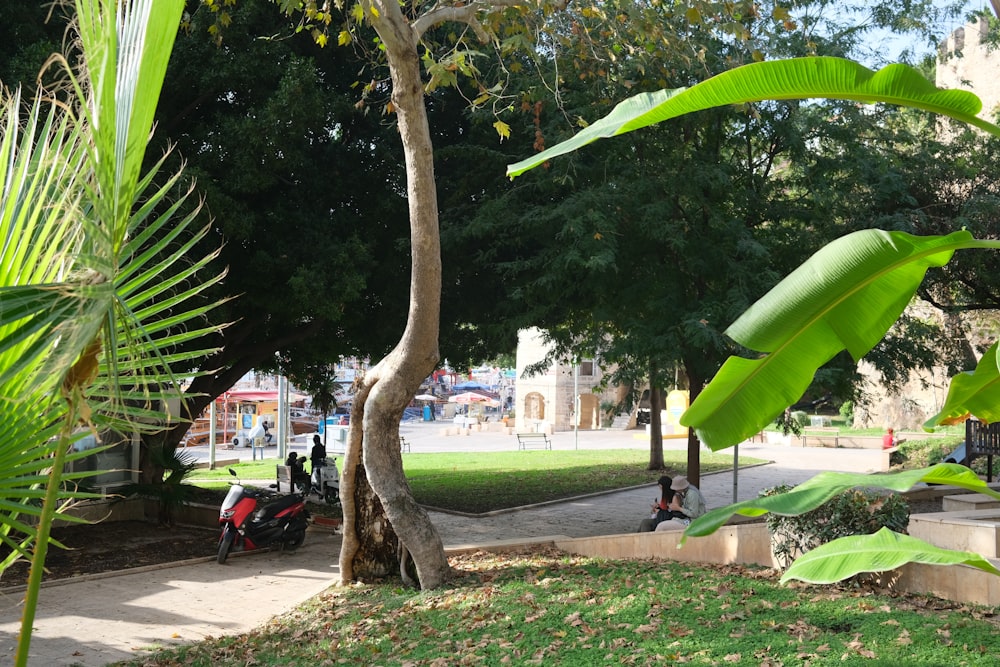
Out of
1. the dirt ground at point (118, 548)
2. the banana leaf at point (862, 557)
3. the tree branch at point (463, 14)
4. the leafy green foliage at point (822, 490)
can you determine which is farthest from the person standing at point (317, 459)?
the leafy green foliage at point (822, 490)

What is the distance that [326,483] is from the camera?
738 inches

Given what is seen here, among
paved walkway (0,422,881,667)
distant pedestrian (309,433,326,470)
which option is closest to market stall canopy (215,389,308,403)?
distant pedestrian (309,433,326,470)

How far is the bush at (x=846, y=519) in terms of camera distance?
8570 millimetres

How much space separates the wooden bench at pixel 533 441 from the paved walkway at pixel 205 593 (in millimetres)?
20135

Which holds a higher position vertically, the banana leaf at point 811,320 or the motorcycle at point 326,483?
the banana leaf at point 811,320

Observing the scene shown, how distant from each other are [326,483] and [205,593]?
24.0 feet

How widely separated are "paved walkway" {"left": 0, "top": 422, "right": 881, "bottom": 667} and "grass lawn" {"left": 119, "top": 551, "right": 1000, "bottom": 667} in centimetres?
80

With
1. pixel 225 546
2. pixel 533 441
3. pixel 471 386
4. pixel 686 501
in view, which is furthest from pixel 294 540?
pixel 471 386

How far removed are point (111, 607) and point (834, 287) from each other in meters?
10.1

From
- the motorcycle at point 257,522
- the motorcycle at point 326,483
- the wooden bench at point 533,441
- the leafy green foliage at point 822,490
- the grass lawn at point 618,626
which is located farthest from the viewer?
the wooden bench at point 533,441

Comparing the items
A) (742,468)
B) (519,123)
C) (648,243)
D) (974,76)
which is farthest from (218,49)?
(974,76)

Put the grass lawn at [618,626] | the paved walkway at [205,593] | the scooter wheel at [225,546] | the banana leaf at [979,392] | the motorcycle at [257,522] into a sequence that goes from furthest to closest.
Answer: the motorcycle at [257,522]
the scooter wheel at [225,546]
the paved walkway at [205,593]
the grass lawn at [618,626]
the banana leaf at [979,392]

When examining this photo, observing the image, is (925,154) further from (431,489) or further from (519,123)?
(431,489)

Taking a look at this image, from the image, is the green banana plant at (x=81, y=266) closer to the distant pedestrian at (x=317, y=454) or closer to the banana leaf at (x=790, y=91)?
the banana leaf at (x=790, y=91)
